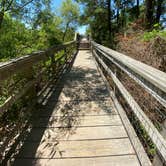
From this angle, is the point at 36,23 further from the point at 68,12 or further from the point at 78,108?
the point at 68,12

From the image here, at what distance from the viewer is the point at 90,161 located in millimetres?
2434

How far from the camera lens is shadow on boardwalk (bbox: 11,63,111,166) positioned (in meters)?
2.64

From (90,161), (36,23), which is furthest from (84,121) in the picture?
(36,23)

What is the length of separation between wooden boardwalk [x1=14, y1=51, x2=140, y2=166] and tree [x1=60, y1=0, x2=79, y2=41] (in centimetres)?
3938

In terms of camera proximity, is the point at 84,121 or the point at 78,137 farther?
the point at 84,121

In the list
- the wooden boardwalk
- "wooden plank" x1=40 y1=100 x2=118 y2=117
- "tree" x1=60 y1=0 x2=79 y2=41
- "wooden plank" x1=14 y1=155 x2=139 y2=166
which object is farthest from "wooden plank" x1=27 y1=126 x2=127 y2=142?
"tree" x1=60 y1=0 x2=79 y2=41

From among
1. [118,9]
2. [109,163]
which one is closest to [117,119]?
[109,163]

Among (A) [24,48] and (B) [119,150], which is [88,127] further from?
(A) [24,48]

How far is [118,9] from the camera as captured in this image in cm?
2280

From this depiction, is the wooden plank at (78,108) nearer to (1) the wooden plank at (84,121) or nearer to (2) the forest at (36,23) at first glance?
(1) the wooden plank at (84,121)

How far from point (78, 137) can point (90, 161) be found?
0.53 m

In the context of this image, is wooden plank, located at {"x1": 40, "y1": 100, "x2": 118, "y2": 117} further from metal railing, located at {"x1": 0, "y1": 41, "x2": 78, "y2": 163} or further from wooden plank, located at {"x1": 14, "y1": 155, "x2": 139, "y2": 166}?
wooden plank, located at {"x1": 14, "y1": 155, "x2": 139, "y2": 166}

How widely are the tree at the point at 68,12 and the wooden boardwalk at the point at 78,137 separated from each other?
1551 inches

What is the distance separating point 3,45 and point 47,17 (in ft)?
10.1
